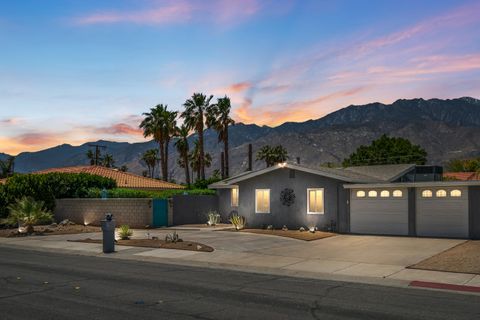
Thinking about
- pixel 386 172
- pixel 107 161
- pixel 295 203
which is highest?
pixel 107 161

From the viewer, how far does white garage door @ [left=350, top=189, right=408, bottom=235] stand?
26.7 meters

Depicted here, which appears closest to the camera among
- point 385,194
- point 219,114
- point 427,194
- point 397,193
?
point 427,194

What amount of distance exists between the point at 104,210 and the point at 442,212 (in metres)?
22.0

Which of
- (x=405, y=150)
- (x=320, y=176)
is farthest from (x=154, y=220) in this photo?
(x=405, y=150)

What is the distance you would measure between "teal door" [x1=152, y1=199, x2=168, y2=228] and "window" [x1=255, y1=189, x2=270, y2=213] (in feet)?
21.3

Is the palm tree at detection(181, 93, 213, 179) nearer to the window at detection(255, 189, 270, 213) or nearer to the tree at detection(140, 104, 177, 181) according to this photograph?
the tree at detection(140, 104, 177, 181)

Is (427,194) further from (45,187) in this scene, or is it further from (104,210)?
(45,187)

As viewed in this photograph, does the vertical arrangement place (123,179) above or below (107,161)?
below

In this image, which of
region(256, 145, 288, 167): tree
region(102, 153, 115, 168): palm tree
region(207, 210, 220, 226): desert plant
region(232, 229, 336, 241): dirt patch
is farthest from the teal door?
→ region(102, 153, 115, 168): palm tree

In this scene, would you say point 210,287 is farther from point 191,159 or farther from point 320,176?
point 191,159

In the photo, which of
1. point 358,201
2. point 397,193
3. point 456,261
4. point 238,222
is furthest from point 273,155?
point 456,261

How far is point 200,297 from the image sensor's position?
11859 millimetres

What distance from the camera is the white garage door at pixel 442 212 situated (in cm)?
2489

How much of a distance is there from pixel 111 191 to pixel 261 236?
1556cm
